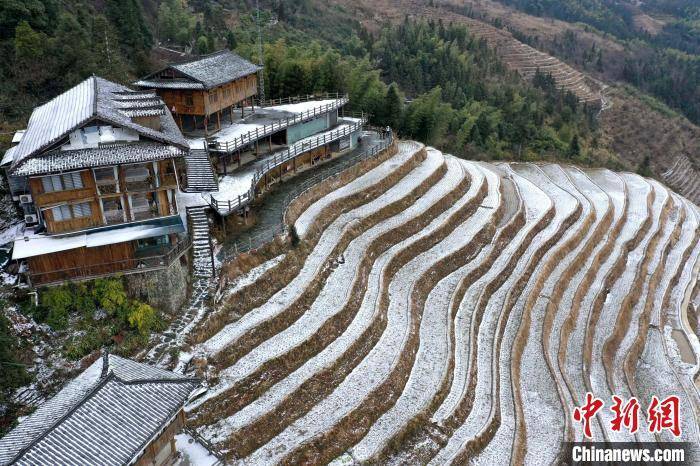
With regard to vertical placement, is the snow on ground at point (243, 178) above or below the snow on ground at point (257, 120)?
below

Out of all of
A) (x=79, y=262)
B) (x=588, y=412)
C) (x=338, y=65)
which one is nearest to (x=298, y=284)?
(x=79, y=262)

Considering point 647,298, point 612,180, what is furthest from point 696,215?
point 647,298

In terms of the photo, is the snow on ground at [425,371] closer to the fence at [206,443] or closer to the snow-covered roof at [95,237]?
the fence at [206,443]

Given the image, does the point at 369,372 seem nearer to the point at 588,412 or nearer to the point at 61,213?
the point at 588,412

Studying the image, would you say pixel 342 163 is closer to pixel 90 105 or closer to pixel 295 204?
Answer: pixel 295 204

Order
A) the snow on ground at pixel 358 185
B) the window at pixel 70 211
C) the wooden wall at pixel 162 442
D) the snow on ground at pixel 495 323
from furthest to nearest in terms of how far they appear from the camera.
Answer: the snow on ground at pixel 358 185 → the window at pixel 70 211 → the snow on ground at pixel 495 323 → the wooden wall at pixel 162 442

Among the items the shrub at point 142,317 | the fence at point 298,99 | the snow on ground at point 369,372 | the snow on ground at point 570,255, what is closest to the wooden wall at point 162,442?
the snow on ground at point 369,372
